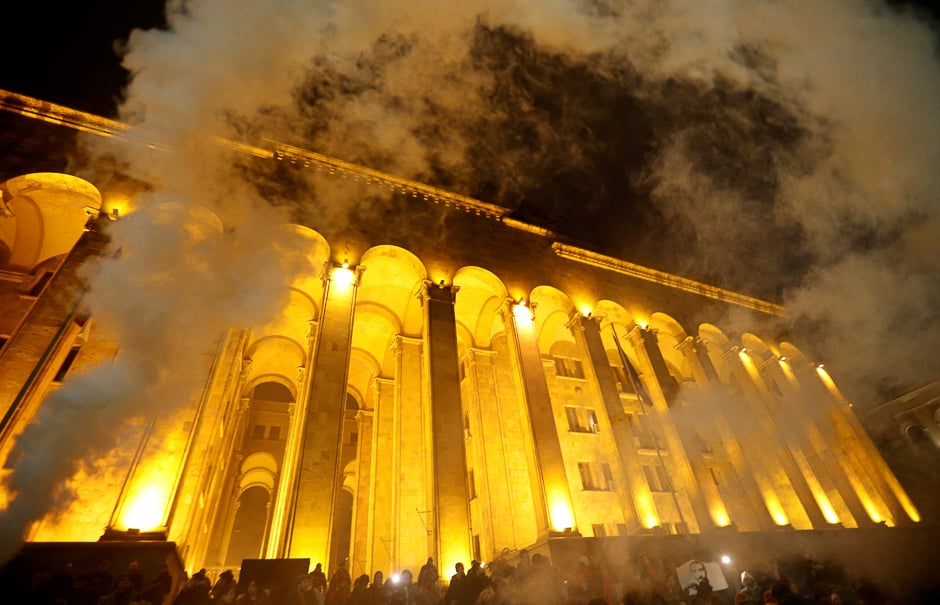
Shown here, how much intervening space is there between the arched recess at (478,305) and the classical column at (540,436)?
1.20m

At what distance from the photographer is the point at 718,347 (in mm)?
20203

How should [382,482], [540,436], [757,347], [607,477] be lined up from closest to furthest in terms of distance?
[540,436] < [382,482] < [607,477] < [757,347]

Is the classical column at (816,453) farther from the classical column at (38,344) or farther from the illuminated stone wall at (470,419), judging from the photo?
the classical column at (38,344)

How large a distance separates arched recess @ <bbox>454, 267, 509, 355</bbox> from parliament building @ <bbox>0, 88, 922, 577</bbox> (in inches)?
3.4

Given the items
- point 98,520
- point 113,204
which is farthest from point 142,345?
point 113,204

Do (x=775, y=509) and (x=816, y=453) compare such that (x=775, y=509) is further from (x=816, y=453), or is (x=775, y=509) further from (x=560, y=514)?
(x=560, y=514)

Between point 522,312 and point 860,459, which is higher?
point 522,312

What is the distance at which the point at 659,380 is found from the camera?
52.0 ft

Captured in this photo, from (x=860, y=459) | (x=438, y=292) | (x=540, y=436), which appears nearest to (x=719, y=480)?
(x=860, y=459)

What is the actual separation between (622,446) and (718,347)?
32.3ft

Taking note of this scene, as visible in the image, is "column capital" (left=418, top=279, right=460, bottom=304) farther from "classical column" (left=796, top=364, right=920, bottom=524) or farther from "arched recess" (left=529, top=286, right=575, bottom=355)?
"classical column" (left=796, top=364, right=920, bottom=524)

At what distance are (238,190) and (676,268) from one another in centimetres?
1757

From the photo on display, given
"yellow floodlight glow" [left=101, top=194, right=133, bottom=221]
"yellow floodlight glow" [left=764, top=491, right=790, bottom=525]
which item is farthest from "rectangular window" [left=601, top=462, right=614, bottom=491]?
"yellow floodlight glow" [left=101, top=194, right=133, bottom=221]

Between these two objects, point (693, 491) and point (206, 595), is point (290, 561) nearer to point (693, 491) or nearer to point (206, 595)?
point (206, 595)
